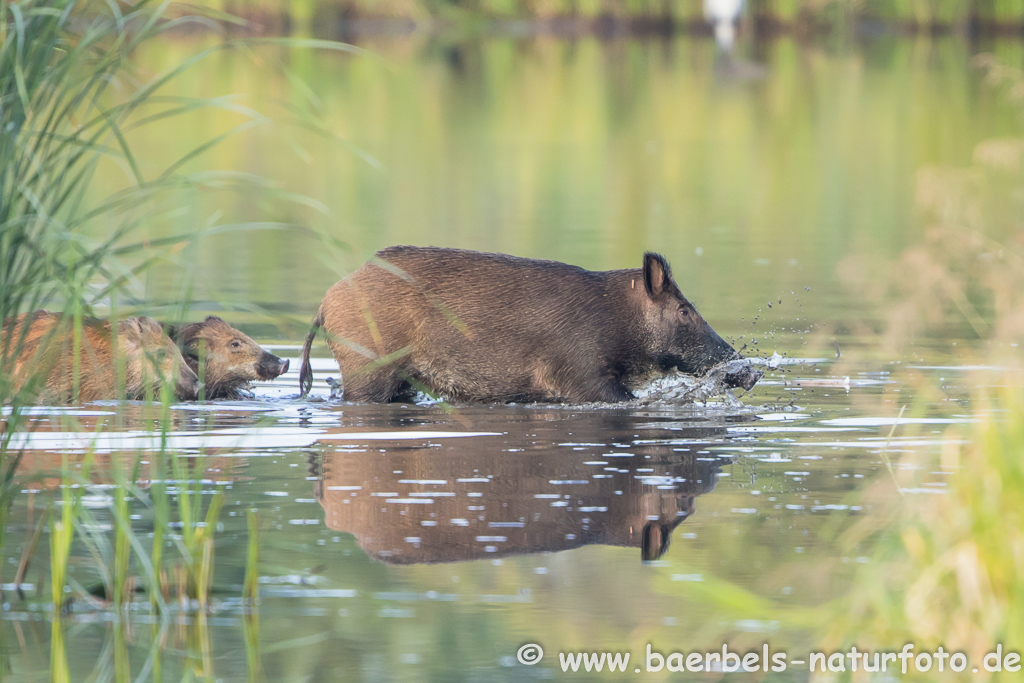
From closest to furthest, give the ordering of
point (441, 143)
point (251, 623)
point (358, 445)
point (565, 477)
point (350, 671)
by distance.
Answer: point (350, 671) → point (251, 623) → point (565, 477) → point (358, 445) → point (441, 143)

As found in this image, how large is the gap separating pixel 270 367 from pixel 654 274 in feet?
7.19

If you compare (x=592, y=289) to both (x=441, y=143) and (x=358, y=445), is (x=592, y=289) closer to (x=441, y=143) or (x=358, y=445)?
(x=358, y=445)

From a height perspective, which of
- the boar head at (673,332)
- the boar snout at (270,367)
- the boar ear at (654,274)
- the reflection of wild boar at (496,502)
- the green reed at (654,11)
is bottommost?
the reflection of wild boar at (496,502)

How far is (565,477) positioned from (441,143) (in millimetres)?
20026

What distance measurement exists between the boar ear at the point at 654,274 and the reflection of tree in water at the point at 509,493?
1525 millimetres

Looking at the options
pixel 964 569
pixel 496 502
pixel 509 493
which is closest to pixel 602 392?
pixel 509 493

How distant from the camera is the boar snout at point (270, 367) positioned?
994 cm

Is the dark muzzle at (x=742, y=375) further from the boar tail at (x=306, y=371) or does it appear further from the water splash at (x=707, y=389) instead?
the boar tail at (x=306, y=371)

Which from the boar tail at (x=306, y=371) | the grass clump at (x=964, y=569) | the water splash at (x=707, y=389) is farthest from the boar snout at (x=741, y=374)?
the grass clump at (x=964, y=569)

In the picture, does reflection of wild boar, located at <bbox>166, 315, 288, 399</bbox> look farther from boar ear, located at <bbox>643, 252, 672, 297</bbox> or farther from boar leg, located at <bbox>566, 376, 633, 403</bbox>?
boar ear, located at <bbox>643, 252, 672, 297</bbox>

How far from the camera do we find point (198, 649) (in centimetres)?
501

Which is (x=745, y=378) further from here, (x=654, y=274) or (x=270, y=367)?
(x=270, y=367)

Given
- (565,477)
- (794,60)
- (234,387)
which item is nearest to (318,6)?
(794,60)

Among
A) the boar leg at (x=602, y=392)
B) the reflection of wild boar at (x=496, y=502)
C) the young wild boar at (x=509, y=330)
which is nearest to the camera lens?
the reflection of wild boar at (x=496, y=502)
